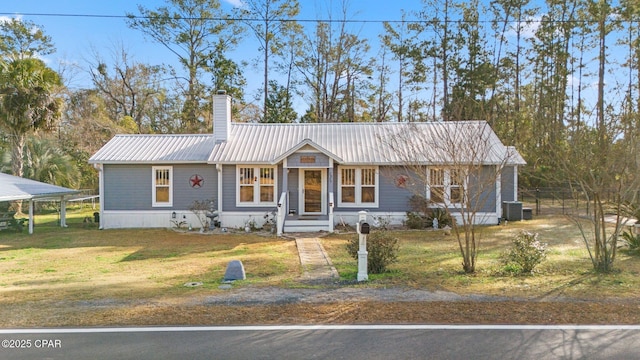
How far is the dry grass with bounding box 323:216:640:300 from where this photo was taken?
7.23 m

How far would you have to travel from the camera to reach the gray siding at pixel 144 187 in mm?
17422

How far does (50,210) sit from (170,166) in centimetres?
1286

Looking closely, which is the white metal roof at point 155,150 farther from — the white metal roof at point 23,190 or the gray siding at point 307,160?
the gray siding at point 307,160

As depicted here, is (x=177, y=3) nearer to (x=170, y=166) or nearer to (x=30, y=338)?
(x=170, y=166)

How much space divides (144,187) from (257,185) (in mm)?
4687

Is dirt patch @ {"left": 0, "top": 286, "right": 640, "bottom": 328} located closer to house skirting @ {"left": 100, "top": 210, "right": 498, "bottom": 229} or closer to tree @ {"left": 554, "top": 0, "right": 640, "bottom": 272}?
tree @ {"left": 554, "top": 0, "right": 640, "bottom": 272}

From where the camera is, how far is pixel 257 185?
17.2 m

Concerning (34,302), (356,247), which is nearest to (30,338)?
(34,302)

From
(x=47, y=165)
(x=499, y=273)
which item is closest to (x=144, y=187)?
(x=47, y=165)

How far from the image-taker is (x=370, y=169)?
17.3 metres

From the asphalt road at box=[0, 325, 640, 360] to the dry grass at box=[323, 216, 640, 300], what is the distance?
1847 millimetres

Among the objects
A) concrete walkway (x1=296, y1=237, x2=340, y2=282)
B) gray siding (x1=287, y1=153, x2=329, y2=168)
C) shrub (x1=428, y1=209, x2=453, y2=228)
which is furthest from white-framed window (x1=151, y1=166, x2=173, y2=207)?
shrub (x1=428, y1=209, x2=453, y2=228)

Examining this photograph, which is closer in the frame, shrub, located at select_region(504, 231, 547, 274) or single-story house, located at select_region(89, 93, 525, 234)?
shrub, located at select_region(504, 231, 547, 274)

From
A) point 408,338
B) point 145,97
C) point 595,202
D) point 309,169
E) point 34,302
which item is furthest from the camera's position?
point 145,97
